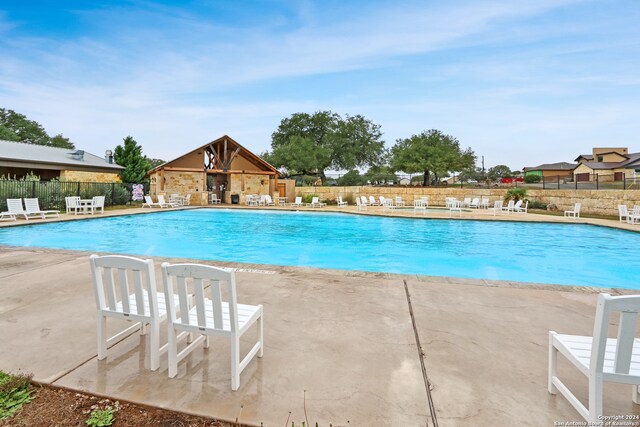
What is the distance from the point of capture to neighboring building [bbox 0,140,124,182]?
762 inches

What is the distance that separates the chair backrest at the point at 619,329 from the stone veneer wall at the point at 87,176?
2564 centimetres

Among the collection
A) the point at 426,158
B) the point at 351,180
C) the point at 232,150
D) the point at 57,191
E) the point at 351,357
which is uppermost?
the point at 232,150

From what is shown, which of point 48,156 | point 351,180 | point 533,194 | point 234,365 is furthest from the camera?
point 351,180

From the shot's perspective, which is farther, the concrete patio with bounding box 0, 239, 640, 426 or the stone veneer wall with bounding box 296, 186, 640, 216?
the stone veneer wall with bounding box 296, 186, 640, 216

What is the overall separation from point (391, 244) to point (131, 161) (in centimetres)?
2253

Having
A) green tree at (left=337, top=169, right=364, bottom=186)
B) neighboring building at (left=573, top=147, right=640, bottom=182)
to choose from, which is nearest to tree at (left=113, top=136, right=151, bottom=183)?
green tree at (left=337, top=169, right=364, bottom=186)

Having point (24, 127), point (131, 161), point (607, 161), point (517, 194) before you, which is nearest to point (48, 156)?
A: point (131, 161)

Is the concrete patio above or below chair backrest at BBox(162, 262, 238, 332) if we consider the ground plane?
below

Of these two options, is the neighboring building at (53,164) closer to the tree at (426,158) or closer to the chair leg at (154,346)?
the chair leg at (154,346)

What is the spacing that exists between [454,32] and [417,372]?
16.6 meters

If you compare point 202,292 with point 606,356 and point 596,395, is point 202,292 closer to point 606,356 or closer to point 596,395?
point 596,395

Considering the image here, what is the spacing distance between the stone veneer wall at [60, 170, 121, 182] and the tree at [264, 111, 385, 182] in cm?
1378

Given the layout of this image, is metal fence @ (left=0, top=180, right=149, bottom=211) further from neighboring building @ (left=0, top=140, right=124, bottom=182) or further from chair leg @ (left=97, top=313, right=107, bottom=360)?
chair leg @ (left=97, top=313, right=107, bottom=360)

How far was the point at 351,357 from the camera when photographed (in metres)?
2.43
